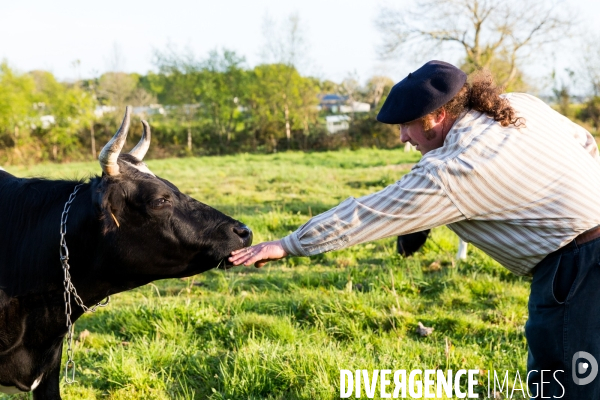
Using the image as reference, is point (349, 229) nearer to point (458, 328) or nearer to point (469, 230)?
point (469, 230)

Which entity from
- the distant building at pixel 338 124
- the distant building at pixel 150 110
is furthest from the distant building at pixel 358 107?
the distant building at pixel 150 110

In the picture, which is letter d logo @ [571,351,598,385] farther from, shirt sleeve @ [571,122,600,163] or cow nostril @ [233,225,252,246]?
cow nostril @ [233,225,252,246]

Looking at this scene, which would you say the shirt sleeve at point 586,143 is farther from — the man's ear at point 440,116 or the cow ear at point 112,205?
the cow ear at point 112,205

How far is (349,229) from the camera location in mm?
2936

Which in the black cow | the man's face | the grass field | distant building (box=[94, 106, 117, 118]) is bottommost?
the grass field

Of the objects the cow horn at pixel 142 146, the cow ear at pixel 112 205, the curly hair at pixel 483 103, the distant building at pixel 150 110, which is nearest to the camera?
the curly hair at pixel 483 103

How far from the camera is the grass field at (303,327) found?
412cm

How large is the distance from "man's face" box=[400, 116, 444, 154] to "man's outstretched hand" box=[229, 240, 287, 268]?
888 mm

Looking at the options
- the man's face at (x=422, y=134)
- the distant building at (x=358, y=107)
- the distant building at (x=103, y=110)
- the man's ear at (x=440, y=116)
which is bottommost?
the man's face at (x=422, y=134)

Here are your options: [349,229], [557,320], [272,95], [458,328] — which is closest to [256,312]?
[458,328]

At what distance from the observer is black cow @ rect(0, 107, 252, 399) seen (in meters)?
3.46

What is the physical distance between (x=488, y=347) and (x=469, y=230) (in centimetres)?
201

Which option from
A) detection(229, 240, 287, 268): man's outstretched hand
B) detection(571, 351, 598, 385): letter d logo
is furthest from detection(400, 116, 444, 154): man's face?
detection(571, 351, 598, 385): letter d logo

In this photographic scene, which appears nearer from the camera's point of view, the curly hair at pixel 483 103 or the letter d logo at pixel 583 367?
the letter d logo at pixel 583 367
